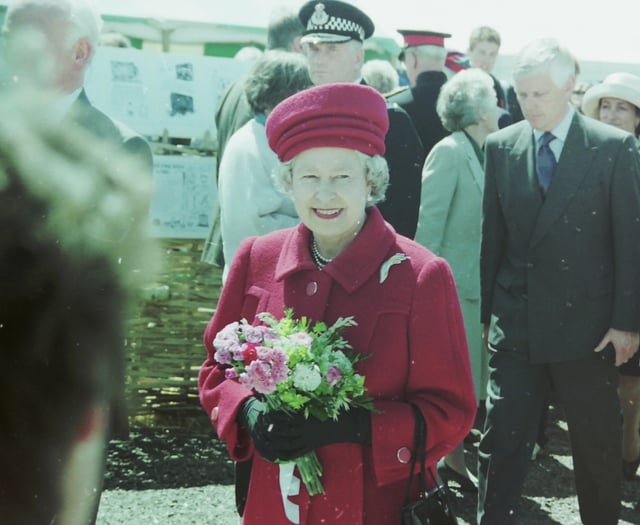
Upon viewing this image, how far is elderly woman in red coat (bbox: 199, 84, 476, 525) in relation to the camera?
110 inches

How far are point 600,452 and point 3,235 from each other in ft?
9.53

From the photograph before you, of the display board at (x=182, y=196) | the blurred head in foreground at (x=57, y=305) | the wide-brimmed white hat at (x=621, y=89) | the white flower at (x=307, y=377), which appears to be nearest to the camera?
the white flower at (x=307, y=377)

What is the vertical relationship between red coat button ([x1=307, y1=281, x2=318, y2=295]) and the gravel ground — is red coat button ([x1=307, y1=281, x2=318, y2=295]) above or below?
above

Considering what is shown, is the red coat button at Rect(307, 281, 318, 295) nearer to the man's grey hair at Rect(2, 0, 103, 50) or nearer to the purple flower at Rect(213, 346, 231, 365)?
the purple flower at Rect(213, 346, 231, 365)

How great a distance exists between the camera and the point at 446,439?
2.84m

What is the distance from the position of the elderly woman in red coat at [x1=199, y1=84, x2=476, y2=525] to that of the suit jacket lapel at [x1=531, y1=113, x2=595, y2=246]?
6.39 feet

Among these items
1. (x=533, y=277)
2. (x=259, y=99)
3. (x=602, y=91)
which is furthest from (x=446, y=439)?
(x=602, y=91)

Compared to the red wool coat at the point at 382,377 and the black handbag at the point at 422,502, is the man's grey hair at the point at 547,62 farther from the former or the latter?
the black handbag at the point at 422,502

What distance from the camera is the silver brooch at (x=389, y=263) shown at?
288 cm

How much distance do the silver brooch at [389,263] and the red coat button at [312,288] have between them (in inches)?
7.3

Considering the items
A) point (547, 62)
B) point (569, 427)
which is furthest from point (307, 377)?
point (547, 62)

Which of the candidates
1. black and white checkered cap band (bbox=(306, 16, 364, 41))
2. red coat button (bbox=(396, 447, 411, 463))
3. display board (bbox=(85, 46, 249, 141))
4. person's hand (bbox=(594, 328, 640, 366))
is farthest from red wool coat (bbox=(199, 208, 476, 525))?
display board (bbox=(85, 46, 249, 141))

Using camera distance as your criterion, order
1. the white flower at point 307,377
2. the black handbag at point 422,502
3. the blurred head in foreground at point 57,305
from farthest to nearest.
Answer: the blurred head in foreground at point 57,305 < the black handbag at point 422,502 < the white flower at point 307,377

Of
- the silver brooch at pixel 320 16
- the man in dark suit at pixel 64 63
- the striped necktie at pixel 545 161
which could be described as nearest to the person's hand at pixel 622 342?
the striped necktie at pixel 545 161
